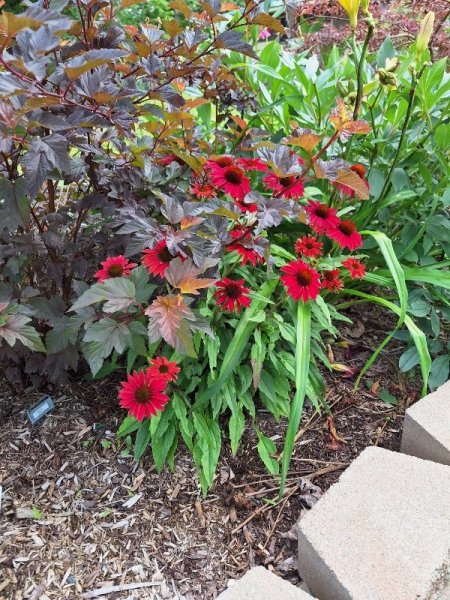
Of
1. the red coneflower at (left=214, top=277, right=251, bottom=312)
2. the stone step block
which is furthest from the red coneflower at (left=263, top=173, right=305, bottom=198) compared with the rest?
the stone step block

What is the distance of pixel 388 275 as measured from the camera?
1.67 m

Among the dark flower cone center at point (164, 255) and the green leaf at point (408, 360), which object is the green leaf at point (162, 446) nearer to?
the dark flower cone center at point (164, 255)

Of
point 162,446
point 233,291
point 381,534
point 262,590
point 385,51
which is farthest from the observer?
point 385,51

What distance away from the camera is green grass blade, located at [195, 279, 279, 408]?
4.42ft

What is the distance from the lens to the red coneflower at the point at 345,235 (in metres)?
1.33

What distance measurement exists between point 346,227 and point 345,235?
0.06 ft

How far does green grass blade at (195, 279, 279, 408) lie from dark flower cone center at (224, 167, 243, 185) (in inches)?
12.1

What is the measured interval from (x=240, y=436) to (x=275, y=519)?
22 centimetres

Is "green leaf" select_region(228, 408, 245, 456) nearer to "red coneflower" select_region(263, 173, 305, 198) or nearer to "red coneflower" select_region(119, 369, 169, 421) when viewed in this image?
"red coneflower" select_region(119, 369, 169, 421)

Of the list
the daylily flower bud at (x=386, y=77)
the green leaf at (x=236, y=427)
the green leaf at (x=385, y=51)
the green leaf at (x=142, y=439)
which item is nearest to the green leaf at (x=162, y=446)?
the green leaf at (x=142, y=439)

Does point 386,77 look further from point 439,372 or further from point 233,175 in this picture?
point 439,372

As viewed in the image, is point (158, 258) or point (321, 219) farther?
point (321, 219)

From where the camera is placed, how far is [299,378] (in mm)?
1338

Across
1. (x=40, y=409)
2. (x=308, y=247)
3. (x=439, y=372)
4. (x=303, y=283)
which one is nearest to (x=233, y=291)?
(x=303, y=283)
